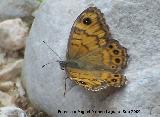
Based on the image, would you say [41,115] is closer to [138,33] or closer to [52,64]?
[52,64]

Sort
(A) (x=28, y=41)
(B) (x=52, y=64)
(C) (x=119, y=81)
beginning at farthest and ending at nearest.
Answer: (A) (x=28, y=41) < (B) (x=52, y=64) < (C) (x=119, y=81)

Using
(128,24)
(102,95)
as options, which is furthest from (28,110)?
(128,24)

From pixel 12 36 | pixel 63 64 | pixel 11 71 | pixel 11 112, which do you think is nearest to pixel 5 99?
pixel 11 71

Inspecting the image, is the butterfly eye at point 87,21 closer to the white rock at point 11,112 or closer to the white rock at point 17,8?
the white rock at point 11,112

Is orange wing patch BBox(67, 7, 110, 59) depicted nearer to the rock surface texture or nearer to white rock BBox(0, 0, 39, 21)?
the rock surface texture

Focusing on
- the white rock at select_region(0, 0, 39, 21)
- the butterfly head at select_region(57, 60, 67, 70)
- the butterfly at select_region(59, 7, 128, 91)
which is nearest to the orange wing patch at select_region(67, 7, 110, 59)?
the butterfly at select_region(59, 7, 128, 91)

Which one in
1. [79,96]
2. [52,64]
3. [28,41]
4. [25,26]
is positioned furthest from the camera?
[25,26]

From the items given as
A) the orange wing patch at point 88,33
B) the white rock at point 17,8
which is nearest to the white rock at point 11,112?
the orange wing patch at point 88,33
